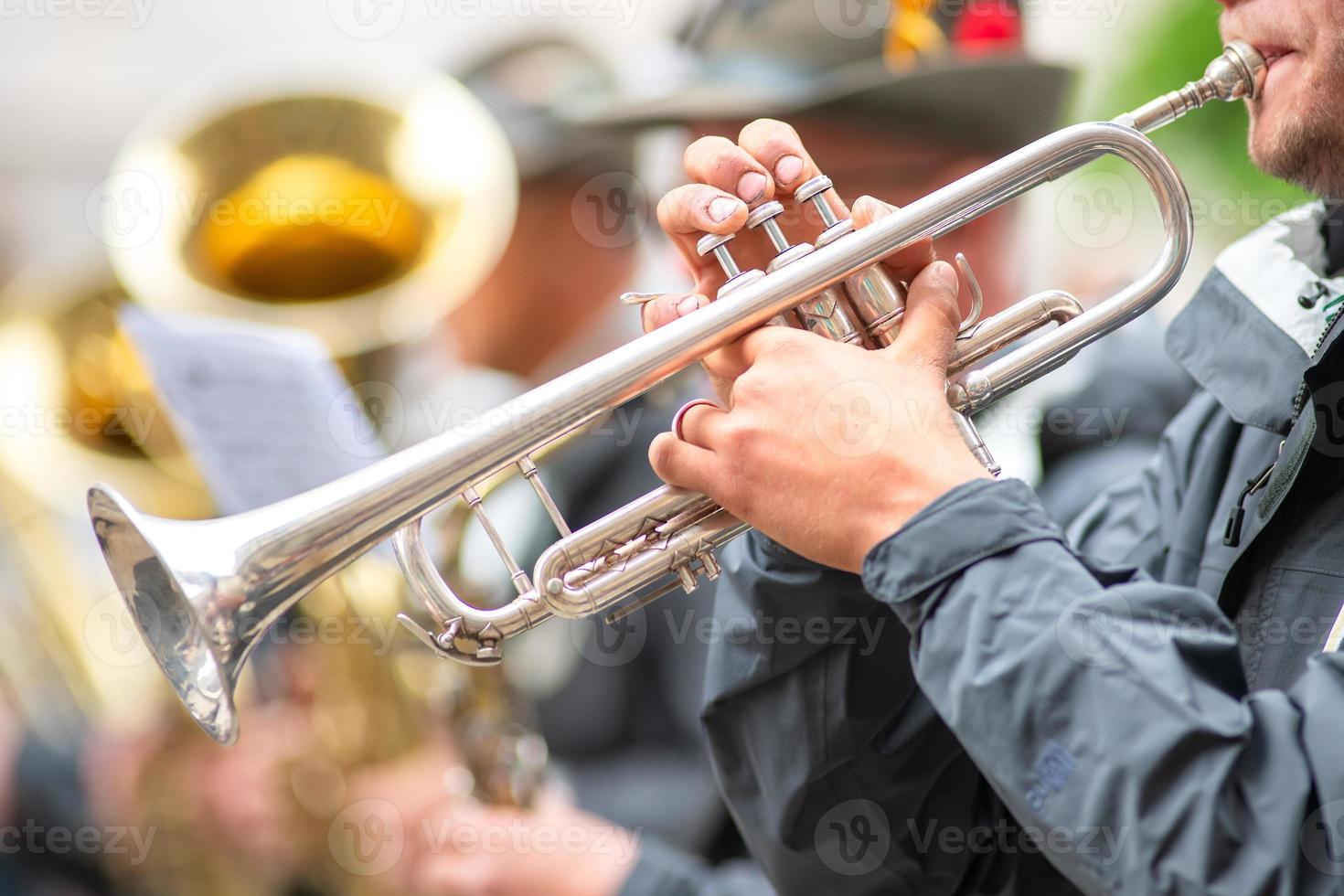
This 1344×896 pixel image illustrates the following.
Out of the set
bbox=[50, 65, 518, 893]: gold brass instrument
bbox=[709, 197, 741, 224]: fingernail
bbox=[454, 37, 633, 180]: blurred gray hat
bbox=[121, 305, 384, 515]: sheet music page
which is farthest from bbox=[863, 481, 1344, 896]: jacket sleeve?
bbox=[50, 65, 518, 893]: gold brass instrument

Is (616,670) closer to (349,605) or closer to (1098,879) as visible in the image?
(349,605)

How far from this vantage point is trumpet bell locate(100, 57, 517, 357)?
2.95 m

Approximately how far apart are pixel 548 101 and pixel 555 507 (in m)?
2.27

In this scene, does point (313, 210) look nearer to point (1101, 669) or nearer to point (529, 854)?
point (529, 854)

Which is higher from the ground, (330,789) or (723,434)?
(723,434)

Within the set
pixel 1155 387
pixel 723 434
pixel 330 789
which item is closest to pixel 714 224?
pixel 723 434

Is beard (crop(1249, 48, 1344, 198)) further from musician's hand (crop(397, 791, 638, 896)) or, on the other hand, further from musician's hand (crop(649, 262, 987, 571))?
musician's hand (crop(397, 791, 638, 896))

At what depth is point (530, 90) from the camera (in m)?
3.41

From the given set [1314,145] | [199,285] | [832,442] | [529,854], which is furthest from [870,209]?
[199,285]

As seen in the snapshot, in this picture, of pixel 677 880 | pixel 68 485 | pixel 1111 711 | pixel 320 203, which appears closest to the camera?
pixel 1111 711

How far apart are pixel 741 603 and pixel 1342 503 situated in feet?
1.78

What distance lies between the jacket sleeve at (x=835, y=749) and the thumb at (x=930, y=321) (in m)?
0.23

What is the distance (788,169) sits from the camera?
4.31 feet

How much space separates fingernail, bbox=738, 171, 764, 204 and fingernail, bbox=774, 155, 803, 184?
33mm
